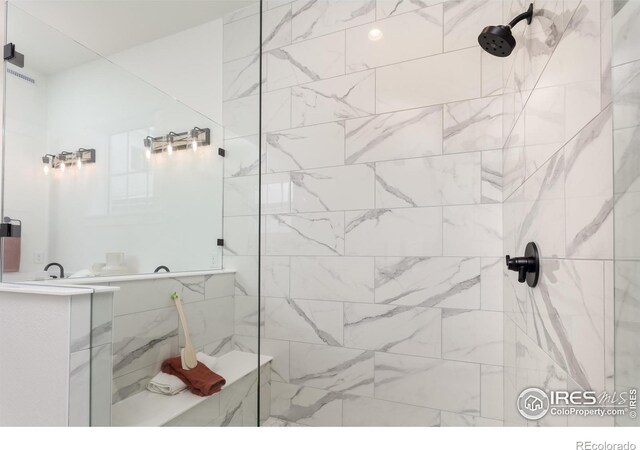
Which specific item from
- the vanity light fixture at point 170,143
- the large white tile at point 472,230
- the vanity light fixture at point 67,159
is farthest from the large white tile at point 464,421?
the vanity light fixture at point 67,159

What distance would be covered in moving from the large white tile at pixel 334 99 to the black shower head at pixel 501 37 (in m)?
0.75

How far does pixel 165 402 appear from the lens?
105cm

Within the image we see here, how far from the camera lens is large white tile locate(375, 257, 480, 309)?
1.38 meters

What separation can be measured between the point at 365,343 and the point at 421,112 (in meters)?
1.09

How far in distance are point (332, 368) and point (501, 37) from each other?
1.46m

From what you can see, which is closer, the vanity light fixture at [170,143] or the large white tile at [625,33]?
the large white tile at [625,33]

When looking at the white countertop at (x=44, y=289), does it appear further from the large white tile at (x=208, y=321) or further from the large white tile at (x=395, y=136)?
the large white tile at (x=395, y=136)

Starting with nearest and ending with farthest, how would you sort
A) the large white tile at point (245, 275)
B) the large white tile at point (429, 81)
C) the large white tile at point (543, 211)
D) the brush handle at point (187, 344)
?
the large white tile at point (543, 211), the brush handle at point (187, 344), the large white tile at point (245, 275), the large white tile at point (429, 81)

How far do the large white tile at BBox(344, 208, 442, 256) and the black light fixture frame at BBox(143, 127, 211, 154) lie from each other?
756 millimetres

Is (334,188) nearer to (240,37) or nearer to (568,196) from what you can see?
(240,37)

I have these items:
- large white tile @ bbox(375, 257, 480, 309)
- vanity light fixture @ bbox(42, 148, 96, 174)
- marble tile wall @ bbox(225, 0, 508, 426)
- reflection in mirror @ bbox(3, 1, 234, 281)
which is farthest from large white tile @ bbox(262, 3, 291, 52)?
large white tile @ bbox(375, 257, 480, 309)

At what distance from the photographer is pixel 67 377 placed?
839mm

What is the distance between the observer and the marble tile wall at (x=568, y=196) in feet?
1.47
